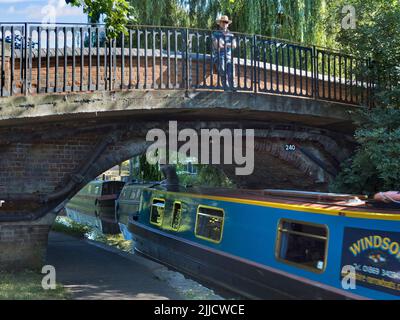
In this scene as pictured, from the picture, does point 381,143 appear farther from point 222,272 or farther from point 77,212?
point 77,212

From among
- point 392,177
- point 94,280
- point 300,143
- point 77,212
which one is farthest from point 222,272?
point 77,212

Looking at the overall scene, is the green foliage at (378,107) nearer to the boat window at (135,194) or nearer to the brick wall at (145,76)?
the brick wall at (145,76)

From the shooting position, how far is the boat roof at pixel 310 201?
6071mm

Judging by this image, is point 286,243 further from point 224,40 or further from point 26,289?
point 224,40

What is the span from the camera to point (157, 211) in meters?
11.9

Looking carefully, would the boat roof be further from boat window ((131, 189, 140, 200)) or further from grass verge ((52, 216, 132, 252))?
boat window ((131, 189, 140, 200))

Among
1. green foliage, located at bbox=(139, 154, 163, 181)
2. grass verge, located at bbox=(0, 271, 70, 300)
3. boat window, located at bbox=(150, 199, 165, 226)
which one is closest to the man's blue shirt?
boat window, located at bbox=(150, 199, 165, 226)

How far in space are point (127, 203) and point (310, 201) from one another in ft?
36.9

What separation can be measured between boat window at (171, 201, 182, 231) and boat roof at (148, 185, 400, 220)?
74 centimetres

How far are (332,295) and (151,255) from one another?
255 inches

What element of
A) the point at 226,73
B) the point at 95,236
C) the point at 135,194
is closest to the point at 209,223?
the point at 226,73

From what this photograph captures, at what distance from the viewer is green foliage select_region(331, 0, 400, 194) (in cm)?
870

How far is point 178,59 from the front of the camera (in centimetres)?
902

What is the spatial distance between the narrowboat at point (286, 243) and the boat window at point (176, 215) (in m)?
0.02
